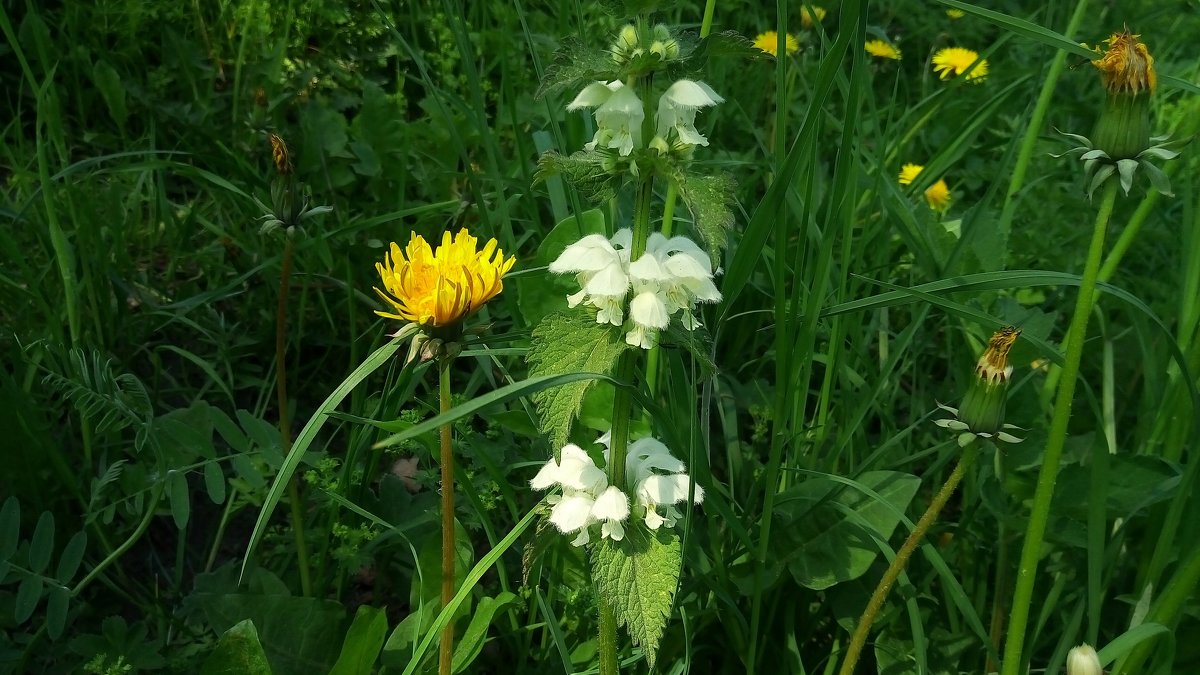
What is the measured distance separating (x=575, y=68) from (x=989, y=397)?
667 millimetres

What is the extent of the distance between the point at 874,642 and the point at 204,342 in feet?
5.17

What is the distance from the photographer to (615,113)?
117cm

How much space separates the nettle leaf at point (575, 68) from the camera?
3.69 ft

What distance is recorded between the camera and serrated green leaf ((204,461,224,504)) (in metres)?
1.64

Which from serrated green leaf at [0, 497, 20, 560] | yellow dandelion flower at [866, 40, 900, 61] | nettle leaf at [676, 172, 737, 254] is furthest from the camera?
yellow dandelion flower at [866, 40, 900, 61]

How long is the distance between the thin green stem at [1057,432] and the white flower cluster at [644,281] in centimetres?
45

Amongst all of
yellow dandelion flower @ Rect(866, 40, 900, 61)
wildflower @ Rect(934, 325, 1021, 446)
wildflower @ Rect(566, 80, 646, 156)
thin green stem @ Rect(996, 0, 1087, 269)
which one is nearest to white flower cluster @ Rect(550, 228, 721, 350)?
wildflower @ Rect(566, 80, 646, 156)

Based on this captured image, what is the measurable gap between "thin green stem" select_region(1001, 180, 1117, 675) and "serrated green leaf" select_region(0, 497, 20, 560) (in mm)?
1453

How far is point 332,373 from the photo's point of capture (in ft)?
7.68

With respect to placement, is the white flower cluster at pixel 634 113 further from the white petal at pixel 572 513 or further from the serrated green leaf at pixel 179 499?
the serrated green leaf at pixel 179 499

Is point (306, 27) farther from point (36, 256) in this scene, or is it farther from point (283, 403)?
point (283, 403)

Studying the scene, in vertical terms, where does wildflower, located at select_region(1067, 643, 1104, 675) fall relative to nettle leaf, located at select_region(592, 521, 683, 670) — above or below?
below

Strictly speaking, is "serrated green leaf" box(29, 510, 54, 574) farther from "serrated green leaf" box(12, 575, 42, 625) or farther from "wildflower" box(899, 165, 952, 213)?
"wildflower" box(899, 165, 952, 213)

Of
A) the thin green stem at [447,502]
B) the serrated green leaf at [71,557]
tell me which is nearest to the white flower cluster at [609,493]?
the thin green stem at [447,502]
